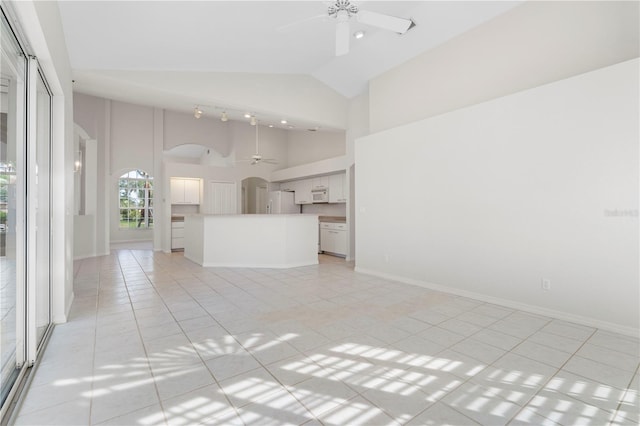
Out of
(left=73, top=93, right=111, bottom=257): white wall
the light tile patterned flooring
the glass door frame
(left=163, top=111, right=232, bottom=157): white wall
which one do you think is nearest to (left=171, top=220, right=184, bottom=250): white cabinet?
(left=73, top=93, right=111, bottom=257): white wall

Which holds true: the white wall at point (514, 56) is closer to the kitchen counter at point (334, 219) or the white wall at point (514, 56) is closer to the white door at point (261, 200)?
the kitchen counter at point (334, 219)

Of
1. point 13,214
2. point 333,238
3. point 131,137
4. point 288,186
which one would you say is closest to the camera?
A: point 13,214

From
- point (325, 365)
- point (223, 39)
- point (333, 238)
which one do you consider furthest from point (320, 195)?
point (325, 365)

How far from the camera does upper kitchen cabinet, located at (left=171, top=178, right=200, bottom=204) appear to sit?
8.73 m

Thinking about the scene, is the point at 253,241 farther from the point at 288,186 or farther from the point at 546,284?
the point at 546,284

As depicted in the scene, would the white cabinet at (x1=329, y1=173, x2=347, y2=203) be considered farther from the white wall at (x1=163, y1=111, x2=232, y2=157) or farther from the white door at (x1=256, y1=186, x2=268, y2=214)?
the white wall at (x1=163, y1=111, x2=232, y2=157)

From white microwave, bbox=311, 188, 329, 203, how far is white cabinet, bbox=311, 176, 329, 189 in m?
0.10

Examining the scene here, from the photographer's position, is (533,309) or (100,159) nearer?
(533,309)

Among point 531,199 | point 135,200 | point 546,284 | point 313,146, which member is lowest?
point 546,284

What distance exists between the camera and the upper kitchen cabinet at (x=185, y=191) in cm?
873

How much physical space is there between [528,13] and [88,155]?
29.0 ft

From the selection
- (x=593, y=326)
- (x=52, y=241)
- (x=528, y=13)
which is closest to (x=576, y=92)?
(x=528, y=13)

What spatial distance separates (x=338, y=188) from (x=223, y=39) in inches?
164

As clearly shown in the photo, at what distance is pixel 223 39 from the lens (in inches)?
168
